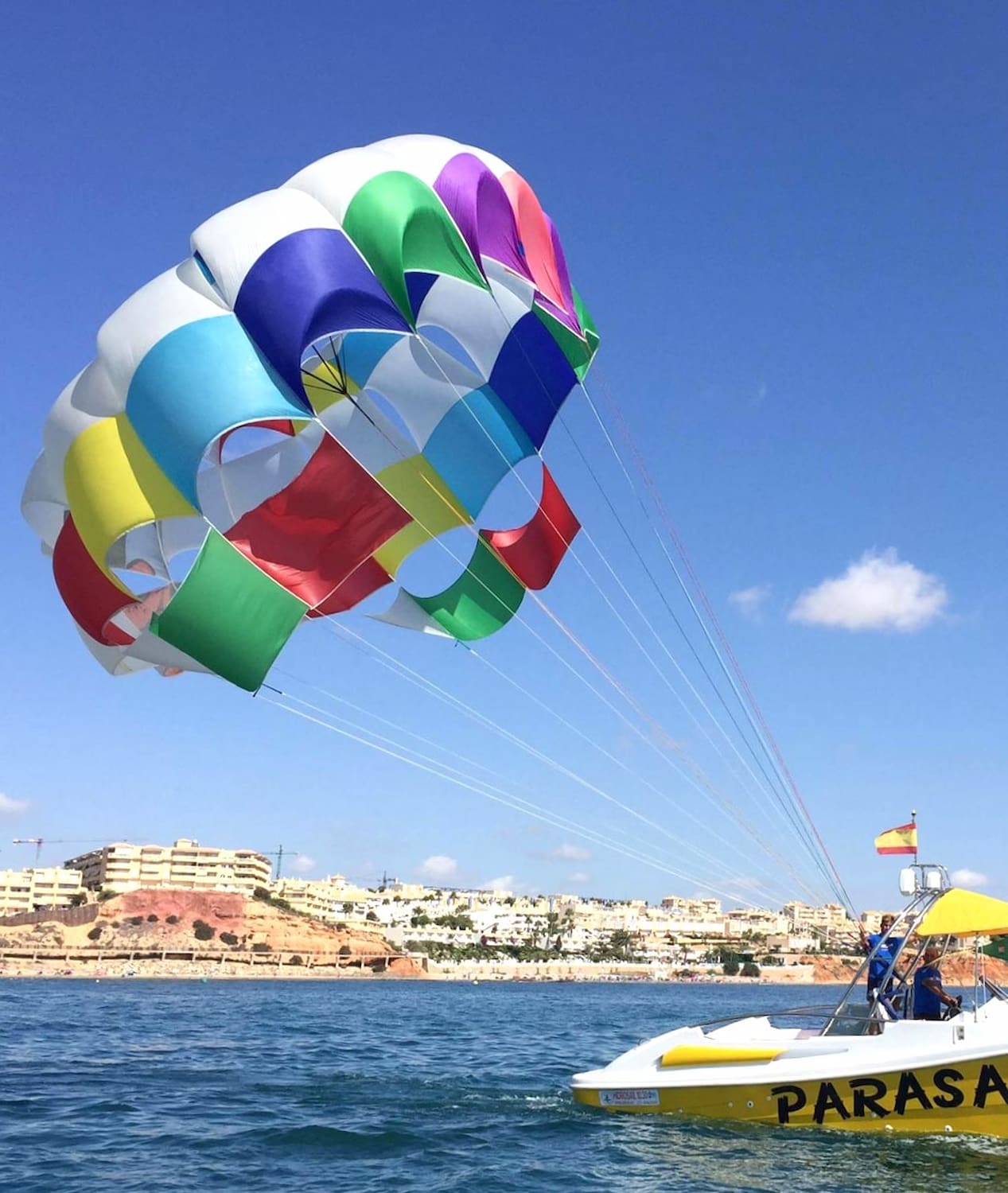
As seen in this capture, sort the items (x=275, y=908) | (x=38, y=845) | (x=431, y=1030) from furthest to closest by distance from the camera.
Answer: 1. (x=38, y=845)
2. (x=275, y=908)
3. (x=431, y=1030)

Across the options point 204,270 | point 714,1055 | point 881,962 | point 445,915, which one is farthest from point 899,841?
point 445,915

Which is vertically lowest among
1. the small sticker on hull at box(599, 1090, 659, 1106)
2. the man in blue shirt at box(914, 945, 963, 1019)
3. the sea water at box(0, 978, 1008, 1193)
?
the sea water at box(0, 978, 1008, 1193)

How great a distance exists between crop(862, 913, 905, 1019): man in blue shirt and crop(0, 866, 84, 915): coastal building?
11196 cm

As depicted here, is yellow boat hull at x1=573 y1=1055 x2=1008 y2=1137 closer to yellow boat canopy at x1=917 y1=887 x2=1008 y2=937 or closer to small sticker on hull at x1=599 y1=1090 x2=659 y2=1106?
small sticker on hull at x1=599 y1=1090 x2=659 y2=1106

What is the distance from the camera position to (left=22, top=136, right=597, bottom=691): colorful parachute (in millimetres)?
10758

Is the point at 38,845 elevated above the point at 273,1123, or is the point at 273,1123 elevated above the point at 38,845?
the point at 38,845

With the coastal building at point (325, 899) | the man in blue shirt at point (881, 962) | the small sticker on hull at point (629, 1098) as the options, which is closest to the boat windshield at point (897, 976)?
the man in blue shirt at point (881, 962)

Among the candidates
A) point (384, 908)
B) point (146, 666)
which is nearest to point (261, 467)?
point (146, 666)

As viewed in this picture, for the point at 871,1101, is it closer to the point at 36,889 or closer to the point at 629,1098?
the point at 629,1098

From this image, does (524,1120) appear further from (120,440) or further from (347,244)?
(347,244)

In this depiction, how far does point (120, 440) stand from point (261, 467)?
8.47 feet

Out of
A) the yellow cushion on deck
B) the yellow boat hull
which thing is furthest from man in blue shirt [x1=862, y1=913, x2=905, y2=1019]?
the yellow cushion on deck

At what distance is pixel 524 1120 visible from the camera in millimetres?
13297

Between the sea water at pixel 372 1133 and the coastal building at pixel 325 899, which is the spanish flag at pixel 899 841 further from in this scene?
the coastal building at pixel 325 899
